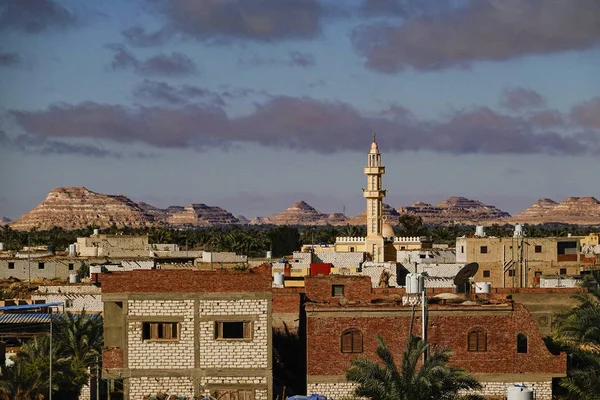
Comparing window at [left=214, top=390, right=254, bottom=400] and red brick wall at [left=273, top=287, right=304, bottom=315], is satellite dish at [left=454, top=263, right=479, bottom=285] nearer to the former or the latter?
red brick wall at [left=273, top=287, right=304, bottom=315]

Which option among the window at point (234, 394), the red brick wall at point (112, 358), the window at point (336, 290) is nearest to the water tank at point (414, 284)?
the window at point (336, 290)

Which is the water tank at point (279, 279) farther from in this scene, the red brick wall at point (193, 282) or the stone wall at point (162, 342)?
the stone wall at point (162, 342)

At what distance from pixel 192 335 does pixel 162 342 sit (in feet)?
2.58

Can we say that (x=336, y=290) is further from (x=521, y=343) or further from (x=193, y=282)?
(x=193, y=282)

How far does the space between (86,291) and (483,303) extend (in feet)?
74.1

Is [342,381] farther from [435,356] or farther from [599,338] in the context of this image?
[599,338]

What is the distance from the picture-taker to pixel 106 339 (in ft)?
108

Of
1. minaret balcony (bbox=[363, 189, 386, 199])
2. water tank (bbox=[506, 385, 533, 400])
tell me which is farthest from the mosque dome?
water tank (bbox=[506, 385, 533, 400])

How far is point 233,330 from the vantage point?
32.2 metres

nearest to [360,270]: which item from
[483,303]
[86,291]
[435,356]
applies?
[86,291]

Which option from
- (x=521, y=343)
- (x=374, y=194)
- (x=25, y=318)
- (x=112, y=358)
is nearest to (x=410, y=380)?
(x=521, y=343)

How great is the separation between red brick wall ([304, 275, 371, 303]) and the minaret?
59052 millimetres

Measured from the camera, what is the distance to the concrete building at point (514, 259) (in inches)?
2665

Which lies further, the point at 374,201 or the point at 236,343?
the point at 374,201
